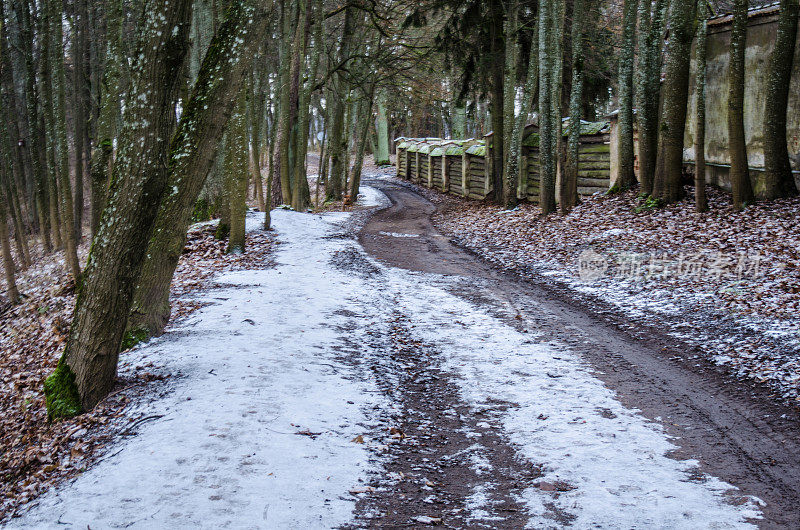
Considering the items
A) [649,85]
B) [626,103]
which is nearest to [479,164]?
[626,103]

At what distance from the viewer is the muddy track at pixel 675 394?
A: 399 cm

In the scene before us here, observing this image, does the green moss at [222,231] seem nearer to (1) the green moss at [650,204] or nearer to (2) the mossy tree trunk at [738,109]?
(1) the green moss at [650,204]

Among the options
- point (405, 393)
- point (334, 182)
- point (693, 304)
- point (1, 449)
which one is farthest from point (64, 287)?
point (334, 182)

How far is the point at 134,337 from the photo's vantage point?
6418 mm

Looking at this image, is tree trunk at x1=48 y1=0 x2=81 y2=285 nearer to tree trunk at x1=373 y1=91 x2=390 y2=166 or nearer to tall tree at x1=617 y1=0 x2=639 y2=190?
tall tree at x1=617 y1=0 x2=639 y2=190

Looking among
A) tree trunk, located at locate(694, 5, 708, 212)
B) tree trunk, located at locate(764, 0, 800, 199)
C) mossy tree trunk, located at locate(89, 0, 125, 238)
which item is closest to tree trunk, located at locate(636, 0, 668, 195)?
tree trunk, located at locate(694, 5, 708, 212)

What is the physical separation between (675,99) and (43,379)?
40.9ft

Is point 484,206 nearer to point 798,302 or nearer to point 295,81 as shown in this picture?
point 295,81

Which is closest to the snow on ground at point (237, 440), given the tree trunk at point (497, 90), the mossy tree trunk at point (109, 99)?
the mossy tree trunk at point (109, 99)

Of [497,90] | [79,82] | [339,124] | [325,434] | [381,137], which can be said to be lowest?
[325,434]

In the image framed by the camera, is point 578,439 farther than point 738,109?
No

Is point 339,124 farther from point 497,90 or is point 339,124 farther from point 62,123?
point 62,123

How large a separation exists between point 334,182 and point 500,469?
22.0 m

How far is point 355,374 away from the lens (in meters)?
6.04
